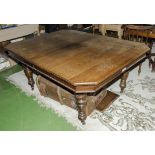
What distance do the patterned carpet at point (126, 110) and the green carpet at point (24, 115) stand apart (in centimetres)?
11

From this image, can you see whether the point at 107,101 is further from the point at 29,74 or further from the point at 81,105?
the point at 29,74

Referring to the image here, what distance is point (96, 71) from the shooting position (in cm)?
213

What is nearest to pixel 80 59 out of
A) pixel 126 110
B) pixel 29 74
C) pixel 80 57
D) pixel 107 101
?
pixel 80 57

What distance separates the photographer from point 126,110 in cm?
292

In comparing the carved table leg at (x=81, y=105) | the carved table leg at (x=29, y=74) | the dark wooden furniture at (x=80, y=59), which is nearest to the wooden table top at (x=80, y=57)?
the dark wooden furniture at (x=80, y=59)

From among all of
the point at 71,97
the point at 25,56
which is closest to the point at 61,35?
the point at 25,56

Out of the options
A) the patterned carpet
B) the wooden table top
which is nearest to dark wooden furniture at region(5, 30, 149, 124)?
the wooden table top

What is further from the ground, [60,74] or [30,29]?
[30,29]

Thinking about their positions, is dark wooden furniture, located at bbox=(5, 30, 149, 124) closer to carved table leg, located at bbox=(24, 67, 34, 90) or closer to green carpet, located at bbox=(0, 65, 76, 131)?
carved table leg, located at bbox=(24, 67, 34, 90)

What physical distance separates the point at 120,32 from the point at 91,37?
3.64ft

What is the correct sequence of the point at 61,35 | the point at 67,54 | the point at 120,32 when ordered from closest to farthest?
the point at 67,54
the point at 61,35
the point at 120,32

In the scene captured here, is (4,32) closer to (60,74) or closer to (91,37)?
(91,37)

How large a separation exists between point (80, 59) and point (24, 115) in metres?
1.31
